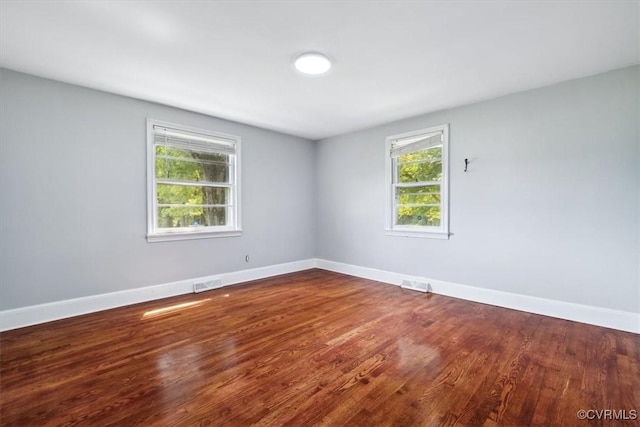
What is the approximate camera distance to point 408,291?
3.97 m

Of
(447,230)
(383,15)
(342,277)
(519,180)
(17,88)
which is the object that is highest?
(383,15)

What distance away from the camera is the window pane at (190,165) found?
3.77 m

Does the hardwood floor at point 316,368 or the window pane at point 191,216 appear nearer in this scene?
the hardwood floor at point 316,368

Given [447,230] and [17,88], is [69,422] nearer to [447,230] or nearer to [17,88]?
[17,88]

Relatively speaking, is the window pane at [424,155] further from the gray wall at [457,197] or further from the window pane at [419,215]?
the window pane at [419,215]

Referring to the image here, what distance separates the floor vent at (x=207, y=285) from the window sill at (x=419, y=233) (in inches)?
105

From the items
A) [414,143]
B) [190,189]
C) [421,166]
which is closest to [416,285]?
[421,166]

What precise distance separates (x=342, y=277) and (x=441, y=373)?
112 inches

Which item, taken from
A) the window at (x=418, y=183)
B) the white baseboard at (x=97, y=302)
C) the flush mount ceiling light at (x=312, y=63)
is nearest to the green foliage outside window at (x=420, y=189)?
the window at (x=418, y=183)

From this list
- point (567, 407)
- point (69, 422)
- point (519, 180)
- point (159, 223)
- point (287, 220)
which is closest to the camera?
point (69, 422)

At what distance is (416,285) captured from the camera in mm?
4035

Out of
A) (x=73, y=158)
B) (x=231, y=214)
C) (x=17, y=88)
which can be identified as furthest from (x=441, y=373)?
(x=17, y=88)

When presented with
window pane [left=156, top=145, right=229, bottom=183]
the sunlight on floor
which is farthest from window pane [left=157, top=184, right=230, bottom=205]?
the sunlight on floor

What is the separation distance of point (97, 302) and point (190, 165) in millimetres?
1995
